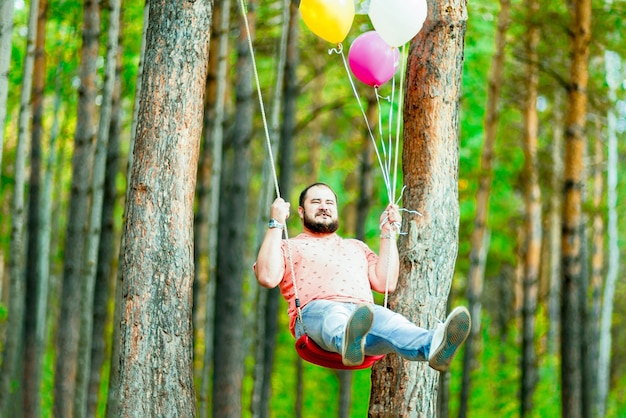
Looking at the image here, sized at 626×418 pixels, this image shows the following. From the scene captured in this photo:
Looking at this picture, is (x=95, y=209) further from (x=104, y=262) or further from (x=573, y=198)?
(x=573, y=198)

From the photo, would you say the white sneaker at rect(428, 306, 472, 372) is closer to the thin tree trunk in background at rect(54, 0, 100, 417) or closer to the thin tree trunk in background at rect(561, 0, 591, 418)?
the thin tree trunk in background at rect(54, 0, 100, 417)

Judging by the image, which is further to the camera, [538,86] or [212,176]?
[538,86]

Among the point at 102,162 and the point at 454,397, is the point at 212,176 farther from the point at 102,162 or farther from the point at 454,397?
the point at 454,397

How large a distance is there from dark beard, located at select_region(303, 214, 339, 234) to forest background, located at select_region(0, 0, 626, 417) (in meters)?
3.06

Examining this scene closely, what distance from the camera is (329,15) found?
6156 mm

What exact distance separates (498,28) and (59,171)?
29.8 ft

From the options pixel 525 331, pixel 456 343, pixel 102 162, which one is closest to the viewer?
pixel 456 343

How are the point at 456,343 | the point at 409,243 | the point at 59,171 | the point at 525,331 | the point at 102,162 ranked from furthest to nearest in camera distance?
the point at 59,171 < the point at 525,331 < the point at 102,162 < the point at 409,243 < the point at 456,343

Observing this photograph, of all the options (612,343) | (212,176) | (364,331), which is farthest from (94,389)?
(612,343)

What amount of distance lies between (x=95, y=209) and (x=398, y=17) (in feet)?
15.7

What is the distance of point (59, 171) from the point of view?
17922 millimetres

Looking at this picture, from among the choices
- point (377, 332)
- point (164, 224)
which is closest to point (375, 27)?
point (164, 224)

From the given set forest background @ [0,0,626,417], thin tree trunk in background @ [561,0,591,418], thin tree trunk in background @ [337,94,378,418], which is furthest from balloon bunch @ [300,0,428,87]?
thin tree trunk in background @ [337,94,378,418]

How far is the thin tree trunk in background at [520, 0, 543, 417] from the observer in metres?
13.8
